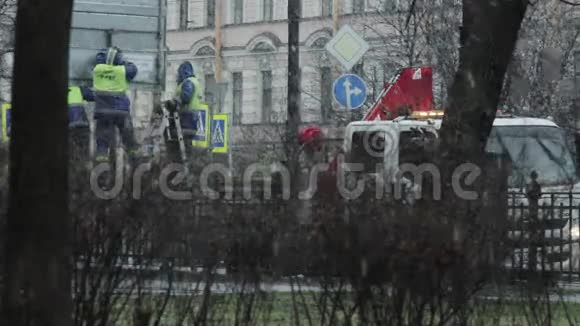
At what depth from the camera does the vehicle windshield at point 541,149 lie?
654 inches

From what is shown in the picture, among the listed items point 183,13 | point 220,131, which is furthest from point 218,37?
point 220,131

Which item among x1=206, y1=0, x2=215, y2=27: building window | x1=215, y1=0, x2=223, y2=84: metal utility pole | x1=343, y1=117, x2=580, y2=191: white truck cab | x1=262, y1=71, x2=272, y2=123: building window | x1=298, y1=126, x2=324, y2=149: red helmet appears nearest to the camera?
x1=298, y1=126, x2=324, y2=149: red helmet

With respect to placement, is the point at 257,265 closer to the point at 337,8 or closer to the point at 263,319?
the point at 263,319

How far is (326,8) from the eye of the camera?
52344mm

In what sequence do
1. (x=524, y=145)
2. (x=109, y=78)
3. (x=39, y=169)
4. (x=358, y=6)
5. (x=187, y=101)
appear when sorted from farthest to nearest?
(x=358, y=6)
(x=109, y=78)
(x=187, y=101)
(x=524, y=145)
(x=39, y=169)

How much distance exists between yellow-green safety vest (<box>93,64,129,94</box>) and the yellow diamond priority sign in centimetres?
458

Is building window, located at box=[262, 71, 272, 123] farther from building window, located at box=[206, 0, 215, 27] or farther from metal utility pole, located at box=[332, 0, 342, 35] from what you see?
metal utility pole, located at box=[332, 0, 342, 35]

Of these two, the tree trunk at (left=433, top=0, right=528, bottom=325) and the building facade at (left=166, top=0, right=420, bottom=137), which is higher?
the building facade at (left=166, top=0, right=420, bottom=137)

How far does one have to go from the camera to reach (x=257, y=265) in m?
7.88

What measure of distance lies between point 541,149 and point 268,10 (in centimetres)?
3807

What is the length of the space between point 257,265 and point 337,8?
43.4 metres

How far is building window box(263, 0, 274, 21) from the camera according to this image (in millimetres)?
54719

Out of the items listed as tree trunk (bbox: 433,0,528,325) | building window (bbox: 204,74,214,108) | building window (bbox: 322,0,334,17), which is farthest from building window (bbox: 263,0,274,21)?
tree trunk (bbox: 433,0,528,325)

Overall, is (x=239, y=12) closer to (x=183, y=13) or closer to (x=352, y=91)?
(x=183, y=13)
